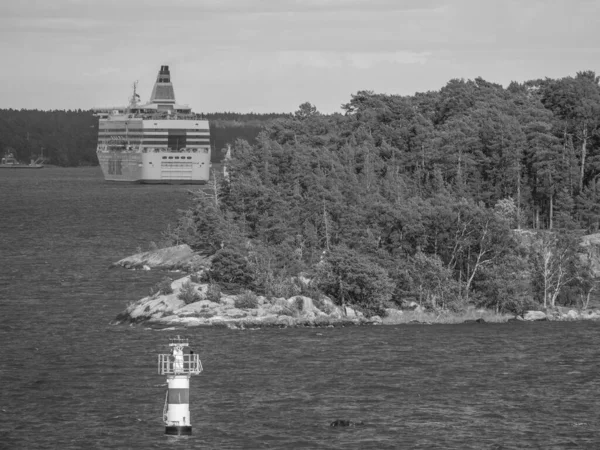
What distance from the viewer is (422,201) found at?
86375mm

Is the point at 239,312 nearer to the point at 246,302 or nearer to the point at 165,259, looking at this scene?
the point at 246,302

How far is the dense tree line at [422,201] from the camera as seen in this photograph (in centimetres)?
7606

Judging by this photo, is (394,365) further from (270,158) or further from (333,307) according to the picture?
(270,158)

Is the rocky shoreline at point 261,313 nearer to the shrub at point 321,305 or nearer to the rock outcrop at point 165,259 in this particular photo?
the shrub at point 321,305

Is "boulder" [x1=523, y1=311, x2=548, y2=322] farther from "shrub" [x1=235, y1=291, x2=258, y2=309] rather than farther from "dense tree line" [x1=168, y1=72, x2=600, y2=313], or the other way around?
"shrub" [x1=235, y1=291, x2=258, y2=309]

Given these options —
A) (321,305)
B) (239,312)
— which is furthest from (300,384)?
(321,305)

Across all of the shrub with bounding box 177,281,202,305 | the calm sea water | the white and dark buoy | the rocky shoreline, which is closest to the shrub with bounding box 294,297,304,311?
the rocky shoreline

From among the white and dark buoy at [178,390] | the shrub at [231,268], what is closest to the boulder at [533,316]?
the shrub at [231,268]

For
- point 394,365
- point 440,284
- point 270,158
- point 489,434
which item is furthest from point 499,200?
point 489,434

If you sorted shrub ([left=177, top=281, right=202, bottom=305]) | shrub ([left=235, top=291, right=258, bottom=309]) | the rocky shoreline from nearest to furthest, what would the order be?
the rocky shoreline → shrub ([left=235, top=291, right=258, bottom=309]) → shrub ([left=177, top=281, right=202, bottom=305])

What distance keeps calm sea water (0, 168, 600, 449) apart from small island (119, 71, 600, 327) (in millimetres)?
3110

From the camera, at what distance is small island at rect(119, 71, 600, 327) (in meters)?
74.2

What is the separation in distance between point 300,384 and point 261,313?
50.5ft

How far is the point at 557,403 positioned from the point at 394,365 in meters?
9.59
